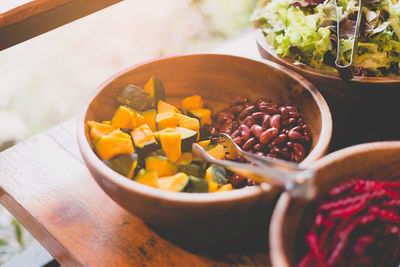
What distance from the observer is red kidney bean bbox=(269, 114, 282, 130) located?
97 cm

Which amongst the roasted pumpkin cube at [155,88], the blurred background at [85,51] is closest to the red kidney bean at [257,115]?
the roasted pumpkin cube at [155,88]

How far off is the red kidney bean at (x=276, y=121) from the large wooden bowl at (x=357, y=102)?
0.17m

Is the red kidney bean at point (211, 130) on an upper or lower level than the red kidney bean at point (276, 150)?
lower

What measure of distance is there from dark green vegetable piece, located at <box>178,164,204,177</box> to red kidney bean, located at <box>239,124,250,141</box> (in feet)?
0.57

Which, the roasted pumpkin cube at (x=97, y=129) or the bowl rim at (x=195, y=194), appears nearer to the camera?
the bowl rim at (x=195, y=194)

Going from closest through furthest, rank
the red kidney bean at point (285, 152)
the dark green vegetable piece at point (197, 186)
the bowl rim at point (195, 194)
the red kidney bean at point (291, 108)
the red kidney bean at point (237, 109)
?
the bowl rim at point (195, 194), the dark green vegetable piece at point (197, 186), the red kidney bean at point (285, 152), the red kidney bean at point (291, 108), the red kidney bean at point (237, 109)

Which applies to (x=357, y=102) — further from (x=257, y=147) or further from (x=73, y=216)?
Answer: (x=73, y=216)

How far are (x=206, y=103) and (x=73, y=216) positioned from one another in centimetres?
60

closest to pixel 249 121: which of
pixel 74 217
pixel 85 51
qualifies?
pixel 74 217

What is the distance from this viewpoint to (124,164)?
2.80 feet

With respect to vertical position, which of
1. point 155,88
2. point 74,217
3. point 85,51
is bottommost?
point 85,51

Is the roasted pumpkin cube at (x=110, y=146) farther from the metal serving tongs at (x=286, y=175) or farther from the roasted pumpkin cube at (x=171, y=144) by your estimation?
the metal serving tongs at (x=286, y=175)

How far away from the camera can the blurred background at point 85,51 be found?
7.90 feet

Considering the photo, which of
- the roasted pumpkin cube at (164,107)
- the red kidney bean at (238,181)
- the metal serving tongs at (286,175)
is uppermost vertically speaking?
the metal serving tongs at (286,175)
